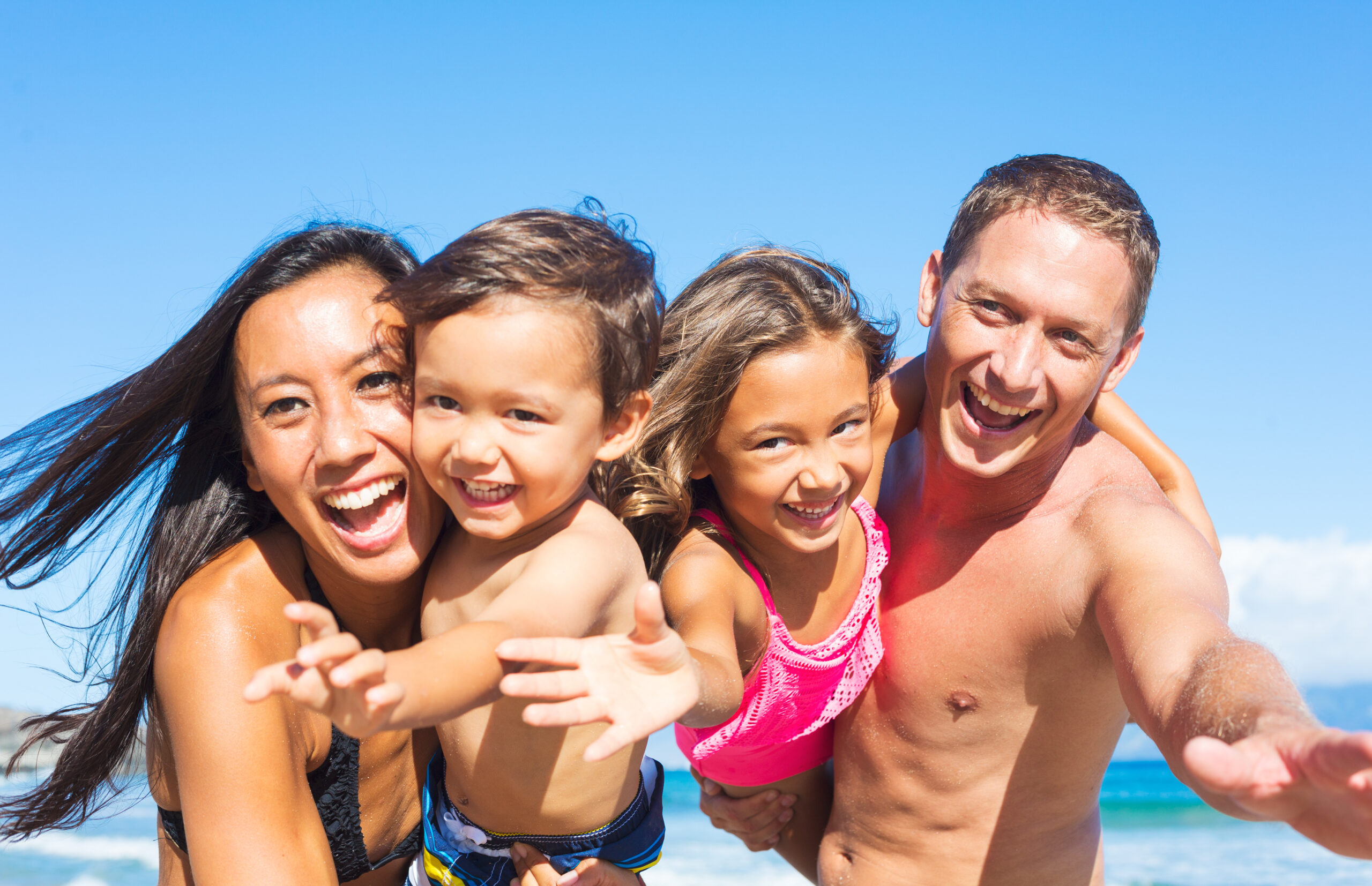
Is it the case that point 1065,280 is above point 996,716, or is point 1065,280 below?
above

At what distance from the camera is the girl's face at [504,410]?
9.31ft

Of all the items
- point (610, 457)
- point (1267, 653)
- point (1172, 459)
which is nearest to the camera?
point (1267, 653)

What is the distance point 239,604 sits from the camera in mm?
3186

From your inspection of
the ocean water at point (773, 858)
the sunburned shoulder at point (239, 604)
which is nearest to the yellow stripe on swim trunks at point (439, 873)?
the sunburned shoulder at point (239, 604)

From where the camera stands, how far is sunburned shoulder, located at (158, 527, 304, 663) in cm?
312

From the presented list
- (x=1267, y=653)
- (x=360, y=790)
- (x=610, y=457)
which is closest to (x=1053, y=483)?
(x=1267, y=653)

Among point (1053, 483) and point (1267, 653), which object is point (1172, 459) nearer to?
point (1053, 483)

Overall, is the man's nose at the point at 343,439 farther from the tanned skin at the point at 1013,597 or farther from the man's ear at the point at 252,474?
the tanned skin at the point at 1013,597

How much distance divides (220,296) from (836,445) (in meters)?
2.11

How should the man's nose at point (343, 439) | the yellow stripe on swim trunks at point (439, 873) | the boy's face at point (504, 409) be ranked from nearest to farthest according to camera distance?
the boy's face at point (504, 409) → the man's nose at point (343, 439) → the yellow stripe on swim trunks at point (439, 873)

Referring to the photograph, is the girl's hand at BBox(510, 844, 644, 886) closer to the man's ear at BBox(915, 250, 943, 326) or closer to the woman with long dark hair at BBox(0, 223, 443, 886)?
the woman with long dark hair at BBox(0, 223, 443, 886)

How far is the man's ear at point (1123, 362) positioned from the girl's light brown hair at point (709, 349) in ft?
2.96

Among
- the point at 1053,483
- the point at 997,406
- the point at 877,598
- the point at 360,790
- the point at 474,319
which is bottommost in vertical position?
the point at 360,790

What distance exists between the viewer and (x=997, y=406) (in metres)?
3.71
